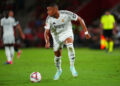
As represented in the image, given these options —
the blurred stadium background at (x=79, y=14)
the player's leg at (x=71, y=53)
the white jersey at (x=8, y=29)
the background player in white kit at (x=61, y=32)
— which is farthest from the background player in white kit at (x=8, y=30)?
the blurred stadium background at (x=79, y=14)

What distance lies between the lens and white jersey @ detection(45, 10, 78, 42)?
33.4 ft

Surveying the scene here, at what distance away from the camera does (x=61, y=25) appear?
10.3 metres

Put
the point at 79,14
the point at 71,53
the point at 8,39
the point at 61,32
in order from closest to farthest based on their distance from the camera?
the point at 71,53
the point at 61,32
the point at 8,39
the point at 79,14

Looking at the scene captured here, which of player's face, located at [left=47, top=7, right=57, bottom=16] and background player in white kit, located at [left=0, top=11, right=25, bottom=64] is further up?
player's face, located at [left=47, top=7, right=57, bottom=16]

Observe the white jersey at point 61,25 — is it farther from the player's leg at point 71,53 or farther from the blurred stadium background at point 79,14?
the blurred stadium background at point 79,14

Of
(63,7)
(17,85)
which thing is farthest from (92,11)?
(17,85)

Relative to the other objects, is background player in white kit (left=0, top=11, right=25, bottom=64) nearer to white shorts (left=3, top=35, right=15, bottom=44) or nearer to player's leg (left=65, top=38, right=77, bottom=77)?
white shorts (left=3, top=35, right=15, bottom=44)

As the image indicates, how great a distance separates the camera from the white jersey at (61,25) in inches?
401

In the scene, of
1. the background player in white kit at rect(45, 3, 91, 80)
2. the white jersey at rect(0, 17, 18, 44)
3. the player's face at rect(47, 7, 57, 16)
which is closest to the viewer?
the player's face at rect(47, 7, 57, 16)

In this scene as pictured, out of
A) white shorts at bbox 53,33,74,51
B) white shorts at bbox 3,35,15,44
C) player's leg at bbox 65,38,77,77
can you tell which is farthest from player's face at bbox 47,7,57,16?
white shorts at bbox 3,35,15,44

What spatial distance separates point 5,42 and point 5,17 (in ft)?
3.58

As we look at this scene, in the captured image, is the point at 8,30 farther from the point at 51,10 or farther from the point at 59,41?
the point at 51,10

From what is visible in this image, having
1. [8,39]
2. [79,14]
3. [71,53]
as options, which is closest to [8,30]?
[8,39]

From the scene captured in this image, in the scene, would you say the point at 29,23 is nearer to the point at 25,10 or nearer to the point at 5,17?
the point at 25,10
